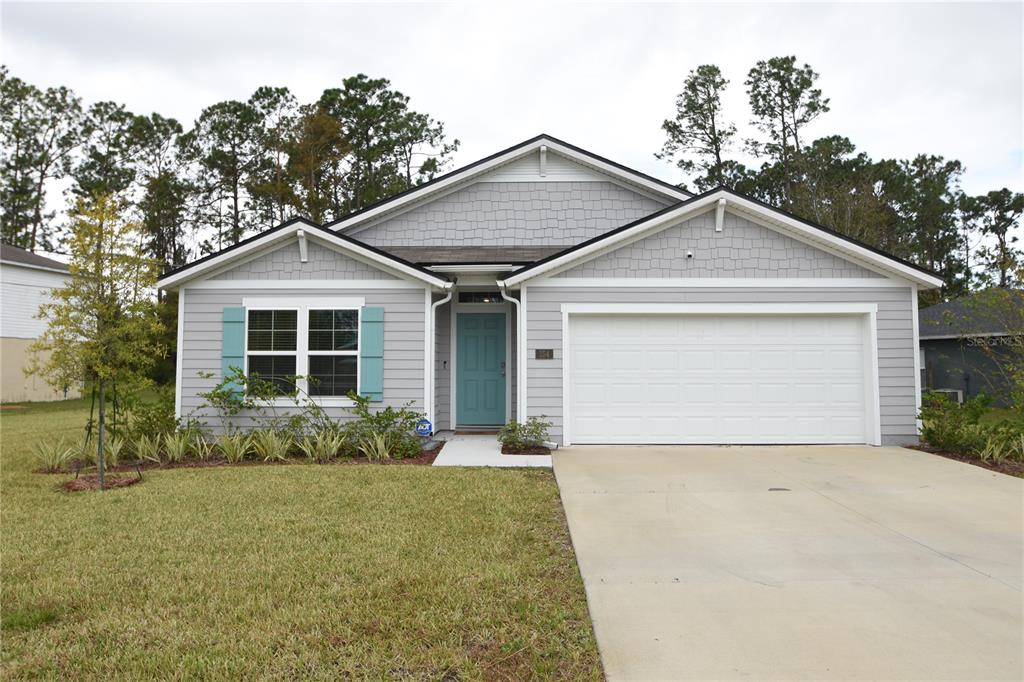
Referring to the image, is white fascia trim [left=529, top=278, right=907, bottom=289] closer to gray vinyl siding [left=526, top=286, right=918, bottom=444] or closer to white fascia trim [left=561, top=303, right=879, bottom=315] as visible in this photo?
gray vinyl siding [left=526, top=286, right=918, bottom=444]

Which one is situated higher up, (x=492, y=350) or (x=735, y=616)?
(x=492, y=350)

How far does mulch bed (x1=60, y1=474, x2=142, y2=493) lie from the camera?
6.92m

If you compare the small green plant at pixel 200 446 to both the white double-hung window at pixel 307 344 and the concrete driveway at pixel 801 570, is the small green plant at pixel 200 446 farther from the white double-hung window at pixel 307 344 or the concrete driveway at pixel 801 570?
the concrete driveway at pixel 801 570

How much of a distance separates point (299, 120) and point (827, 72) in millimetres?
23828

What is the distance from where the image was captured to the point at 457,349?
11430 millimetres

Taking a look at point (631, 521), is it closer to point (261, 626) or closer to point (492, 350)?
point (261, 626)

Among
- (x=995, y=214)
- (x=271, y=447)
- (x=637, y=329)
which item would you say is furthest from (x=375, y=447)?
(x=995, y=214)

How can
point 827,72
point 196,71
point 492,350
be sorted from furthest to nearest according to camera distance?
point 827,72, point 196,71, point 492,350

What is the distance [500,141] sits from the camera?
28.4 metres

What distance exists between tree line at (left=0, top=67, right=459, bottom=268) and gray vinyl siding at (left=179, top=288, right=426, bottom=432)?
18.0 meters

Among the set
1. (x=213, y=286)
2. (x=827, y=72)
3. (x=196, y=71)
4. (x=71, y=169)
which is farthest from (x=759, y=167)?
(x=71, y=169)

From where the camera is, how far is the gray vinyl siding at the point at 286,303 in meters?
9.70

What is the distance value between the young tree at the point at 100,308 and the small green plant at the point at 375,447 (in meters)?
3.15

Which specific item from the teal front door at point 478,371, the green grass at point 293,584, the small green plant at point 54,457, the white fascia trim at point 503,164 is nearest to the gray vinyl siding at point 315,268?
the teal front door at point 478,371
